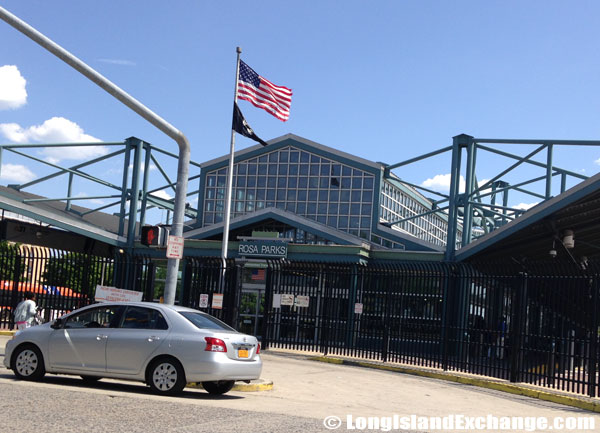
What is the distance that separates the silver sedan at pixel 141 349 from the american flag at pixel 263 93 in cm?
1500

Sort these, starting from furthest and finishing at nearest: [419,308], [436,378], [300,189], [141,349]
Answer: [300,189] < [419,308] < [436,378] < [141,349]

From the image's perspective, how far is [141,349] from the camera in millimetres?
11977

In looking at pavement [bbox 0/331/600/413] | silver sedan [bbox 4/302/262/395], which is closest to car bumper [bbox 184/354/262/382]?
silver sedan [bbox 4/302/262/395]

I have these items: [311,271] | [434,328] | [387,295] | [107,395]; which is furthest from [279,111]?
[107,395]

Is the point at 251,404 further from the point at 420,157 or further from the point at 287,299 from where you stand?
the point at 420,157

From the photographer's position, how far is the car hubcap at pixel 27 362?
12.5 meters

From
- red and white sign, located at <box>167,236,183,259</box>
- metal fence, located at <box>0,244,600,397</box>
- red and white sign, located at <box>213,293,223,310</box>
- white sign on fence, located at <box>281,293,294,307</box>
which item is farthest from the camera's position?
white sign on fence, located at <box>281,293,294,307</box>

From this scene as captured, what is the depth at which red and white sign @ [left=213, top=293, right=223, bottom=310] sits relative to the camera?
2300cm

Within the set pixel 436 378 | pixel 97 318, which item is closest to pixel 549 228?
pixel 436 378

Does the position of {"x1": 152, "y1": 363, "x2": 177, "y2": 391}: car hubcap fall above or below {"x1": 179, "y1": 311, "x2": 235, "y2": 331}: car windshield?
below

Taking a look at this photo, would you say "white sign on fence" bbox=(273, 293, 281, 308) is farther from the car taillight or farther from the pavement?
the car taillight

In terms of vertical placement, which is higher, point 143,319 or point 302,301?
point 302,301

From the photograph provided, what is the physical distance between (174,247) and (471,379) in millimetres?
7980

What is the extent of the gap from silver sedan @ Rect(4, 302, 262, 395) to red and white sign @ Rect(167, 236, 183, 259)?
223cm
